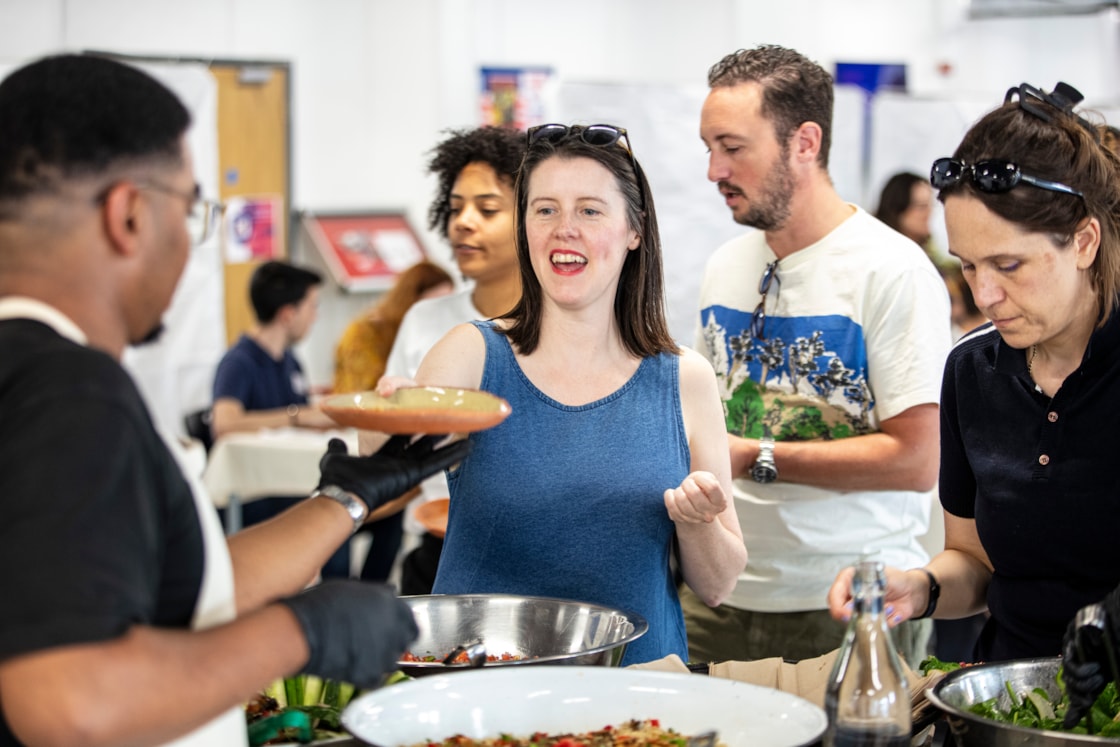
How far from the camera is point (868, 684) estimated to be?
4.26ft

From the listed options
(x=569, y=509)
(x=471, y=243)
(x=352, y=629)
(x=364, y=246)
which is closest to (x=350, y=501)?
(x=352, y=629)

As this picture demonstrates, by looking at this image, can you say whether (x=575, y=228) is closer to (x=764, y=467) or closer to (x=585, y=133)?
(x=585, y=133)

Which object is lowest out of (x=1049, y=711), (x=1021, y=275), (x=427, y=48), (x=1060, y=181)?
(x=1049, y=711)

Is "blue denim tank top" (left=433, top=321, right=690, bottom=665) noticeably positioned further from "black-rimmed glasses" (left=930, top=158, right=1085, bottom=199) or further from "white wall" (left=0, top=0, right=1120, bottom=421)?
"white wall" (left=0, top=0, right=1120, bottom=421)

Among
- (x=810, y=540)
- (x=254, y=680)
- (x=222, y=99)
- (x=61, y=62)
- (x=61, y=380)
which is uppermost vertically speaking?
(x=222, y=99)

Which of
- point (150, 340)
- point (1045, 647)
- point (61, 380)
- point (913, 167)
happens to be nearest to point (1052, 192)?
point (1045, 647)

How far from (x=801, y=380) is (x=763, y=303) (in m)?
0.18

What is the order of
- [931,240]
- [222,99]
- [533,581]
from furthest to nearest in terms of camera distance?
[222,99] → [931,240] → [533,581]

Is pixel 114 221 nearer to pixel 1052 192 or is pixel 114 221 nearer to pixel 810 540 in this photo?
pixel 1052 192

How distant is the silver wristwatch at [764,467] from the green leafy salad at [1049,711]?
2.84ft

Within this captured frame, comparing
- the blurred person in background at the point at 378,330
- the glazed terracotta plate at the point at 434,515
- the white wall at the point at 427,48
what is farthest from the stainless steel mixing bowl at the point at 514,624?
the white wall at the point at 427,48

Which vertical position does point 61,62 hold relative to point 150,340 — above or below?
above

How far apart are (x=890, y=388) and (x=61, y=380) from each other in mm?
1712

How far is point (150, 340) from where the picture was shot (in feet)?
3.99
